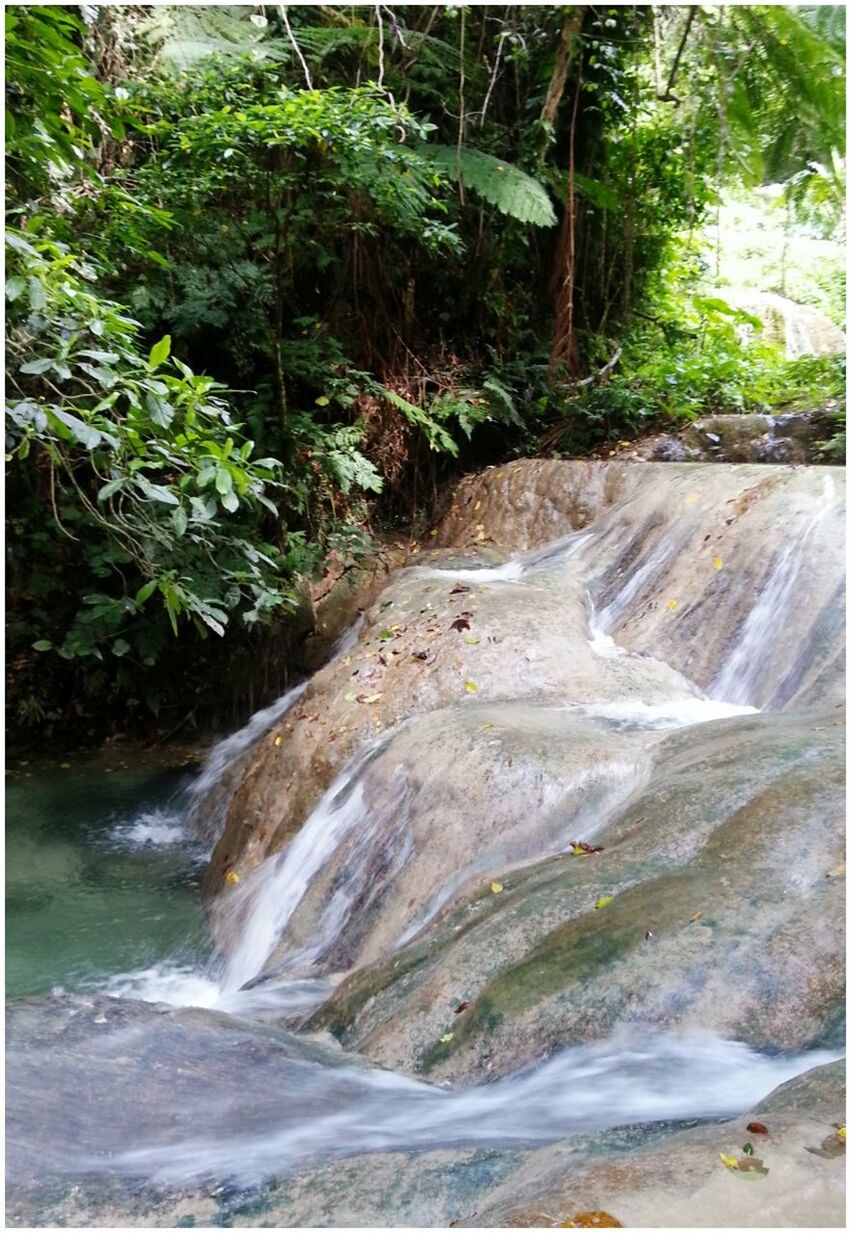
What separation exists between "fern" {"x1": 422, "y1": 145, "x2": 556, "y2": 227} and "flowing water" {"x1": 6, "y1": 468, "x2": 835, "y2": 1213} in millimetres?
3017

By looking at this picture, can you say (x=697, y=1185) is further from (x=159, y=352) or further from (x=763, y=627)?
(x=763, y=627)

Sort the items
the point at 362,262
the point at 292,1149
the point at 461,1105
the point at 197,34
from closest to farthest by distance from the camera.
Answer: the point at 292,1149 < the point at 461,1105 < the point at 197,34 < the point at 362,262

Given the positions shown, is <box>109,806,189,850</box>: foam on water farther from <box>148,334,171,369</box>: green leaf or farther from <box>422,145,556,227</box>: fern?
<box>422,145,556,227</box>: fern

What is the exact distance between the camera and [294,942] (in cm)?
394

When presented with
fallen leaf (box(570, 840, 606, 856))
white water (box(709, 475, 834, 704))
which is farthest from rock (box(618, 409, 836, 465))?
fallen leaf (box(570, 840, 606, 856))

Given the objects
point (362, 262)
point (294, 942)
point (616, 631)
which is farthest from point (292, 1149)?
point (362, 262)

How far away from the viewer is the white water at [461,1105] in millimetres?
1812

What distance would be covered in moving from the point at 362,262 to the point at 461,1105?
8093 mm

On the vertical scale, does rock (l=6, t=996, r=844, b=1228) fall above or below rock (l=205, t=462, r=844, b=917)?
below

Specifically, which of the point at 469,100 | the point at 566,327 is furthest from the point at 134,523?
the point at 469,100

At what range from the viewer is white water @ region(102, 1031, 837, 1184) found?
1.81 meters

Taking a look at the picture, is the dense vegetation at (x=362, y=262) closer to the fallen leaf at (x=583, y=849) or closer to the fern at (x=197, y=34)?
the fern at (x=197, y=34)

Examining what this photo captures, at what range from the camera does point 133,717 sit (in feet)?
26.5

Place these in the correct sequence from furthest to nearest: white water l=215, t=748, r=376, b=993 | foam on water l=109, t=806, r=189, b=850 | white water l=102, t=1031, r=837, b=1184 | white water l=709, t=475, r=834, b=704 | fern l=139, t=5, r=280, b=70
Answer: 1. fern l=139, t=5, r=280, b=70
2. foam on water l=109, t=806, r=189, b=850
3. white water l=709, t=475, r=834, b=704
4. white water l=215, t=748, r=376, b=993
5. white water l=102, t=1031, r=837, b=1184
